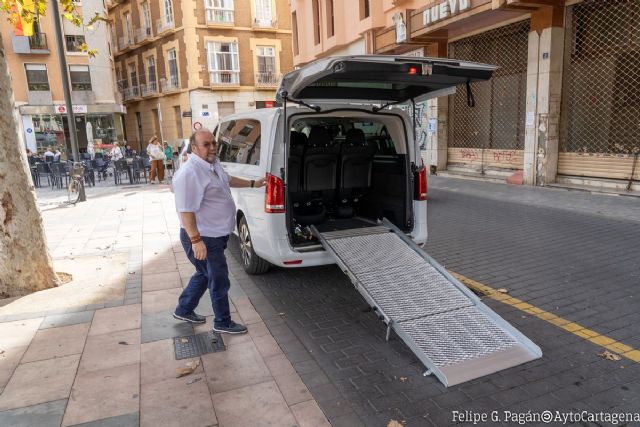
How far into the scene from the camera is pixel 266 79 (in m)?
33.3

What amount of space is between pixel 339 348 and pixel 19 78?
3508 cm

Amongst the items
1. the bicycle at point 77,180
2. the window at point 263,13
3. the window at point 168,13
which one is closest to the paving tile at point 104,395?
the bicycle at point 77,180

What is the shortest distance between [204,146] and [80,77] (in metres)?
34.5

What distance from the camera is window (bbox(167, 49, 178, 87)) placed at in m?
32.1

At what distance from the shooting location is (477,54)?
48.7 feet

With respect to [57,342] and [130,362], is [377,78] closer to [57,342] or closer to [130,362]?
[130,362]

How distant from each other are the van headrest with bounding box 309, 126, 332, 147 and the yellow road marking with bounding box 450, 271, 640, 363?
2.38m

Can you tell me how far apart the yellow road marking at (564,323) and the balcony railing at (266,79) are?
2988 centimetres

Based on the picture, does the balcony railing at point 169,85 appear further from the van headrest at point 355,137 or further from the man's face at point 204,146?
the man's face at point 204,146

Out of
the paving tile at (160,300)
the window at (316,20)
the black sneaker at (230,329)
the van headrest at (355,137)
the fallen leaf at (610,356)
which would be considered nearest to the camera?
the fallen leaf at (610,356)

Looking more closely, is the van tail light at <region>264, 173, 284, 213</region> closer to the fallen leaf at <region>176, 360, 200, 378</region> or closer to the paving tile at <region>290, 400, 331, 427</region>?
the fallen leaf at <region>176, 360, 200, 378</region>

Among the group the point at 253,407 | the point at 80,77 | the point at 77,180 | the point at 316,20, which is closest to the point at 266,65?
the point at 316,20

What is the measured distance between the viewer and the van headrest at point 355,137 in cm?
593

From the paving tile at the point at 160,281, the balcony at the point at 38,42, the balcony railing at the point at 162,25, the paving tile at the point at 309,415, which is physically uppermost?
the balcony railing at the point at 162,25
